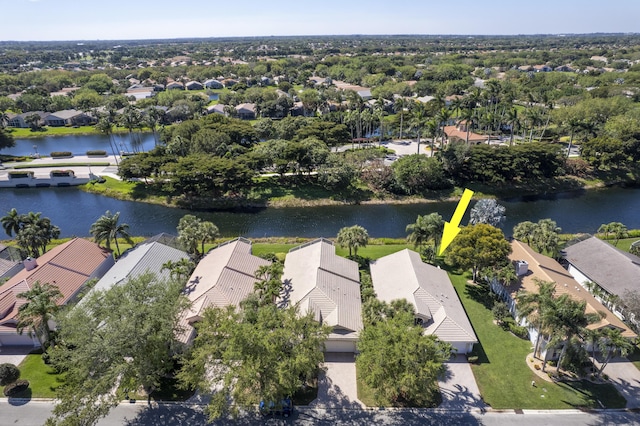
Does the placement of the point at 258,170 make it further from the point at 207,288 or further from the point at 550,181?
the point at 550,181

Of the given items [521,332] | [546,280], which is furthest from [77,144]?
[546,280]

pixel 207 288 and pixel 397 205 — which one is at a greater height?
pixel 207 288

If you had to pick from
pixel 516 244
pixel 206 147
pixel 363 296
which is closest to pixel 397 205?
pixel 516 244

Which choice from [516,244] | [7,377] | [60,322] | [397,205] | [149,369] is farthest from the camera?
[397,205]

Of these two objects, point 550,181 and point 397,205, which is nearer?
point 397,205

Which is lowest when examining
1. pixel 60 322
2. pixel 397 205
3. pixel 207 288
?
pixel 397 205

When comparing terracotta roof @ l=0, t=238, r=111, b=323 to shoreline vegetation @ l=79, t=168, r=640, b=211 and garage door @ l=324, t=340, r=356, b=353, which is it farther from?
shoreline vegetation @ l=79, t=168, r=640, b=211

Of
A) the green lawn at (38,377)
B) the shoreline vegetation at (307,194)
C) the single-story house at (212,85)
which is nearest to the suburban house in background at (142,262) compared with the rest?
the green lawn at (38,377)
